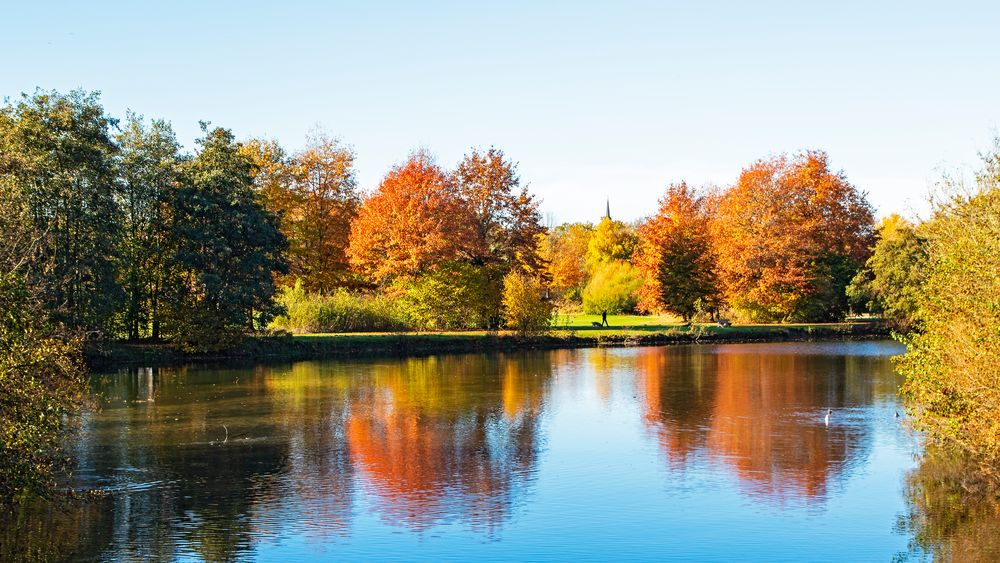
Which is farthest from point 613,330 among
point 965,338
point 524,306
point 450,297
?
point 965,338

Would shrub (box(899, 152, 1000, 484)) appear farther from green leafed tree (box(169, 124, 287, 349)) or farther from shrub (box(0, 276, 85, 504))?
green leafed tree (box(169, 124, 287, 349))

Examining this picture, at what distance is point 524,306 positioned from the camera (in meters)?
53.4

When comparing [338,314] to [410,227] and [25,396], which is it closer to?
[410,227]

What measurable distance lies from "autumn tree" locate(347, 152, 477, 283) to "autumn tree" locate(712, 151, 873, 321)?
769 inches

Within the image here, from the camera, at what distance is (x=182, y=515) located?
17.0 meters

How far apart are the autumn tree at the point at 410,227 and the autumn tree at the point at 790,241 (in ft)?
64.1

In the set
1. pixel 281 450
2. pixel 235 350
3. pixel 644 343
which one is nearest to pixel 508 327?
pixel 644 343

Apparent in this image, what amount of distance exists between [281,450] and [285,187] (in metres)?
41.3

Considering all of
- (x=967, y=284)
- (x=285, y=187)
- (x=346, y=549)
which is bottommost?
(x=346, y=549)

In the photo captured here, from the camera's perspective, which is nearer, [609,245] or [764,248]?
[764,248]

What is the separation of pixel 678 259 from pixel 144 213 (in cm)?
3509

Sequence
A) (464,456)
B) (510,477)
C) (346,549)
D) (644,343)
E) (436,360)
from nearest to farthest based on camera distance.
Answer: (346,549) → (510,477) → (464,456) → (436,360) → (644,343)

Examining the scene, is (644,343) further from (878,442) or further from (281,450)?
(281,450)

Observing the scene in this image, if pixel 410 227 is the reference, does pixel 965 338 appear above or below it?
below
